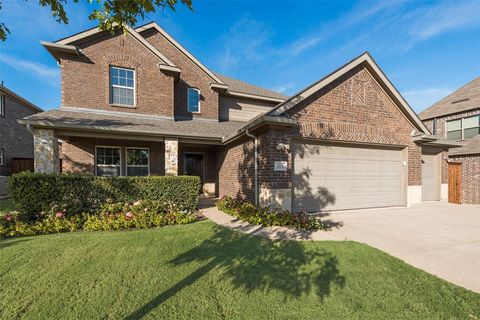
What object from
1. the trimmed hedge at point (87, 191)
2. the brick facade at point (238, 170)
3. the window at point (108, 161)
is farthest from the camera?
the window at point (108, 161)

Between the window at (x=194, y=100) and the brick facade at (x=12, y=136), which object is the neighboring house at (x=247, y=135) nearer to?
the window at (x=194, y=100)

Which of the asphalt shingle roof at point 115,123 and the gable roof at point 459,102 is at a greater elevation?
the gable roof at point 459,102

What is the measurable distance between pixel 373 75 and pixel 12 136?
26.1 m

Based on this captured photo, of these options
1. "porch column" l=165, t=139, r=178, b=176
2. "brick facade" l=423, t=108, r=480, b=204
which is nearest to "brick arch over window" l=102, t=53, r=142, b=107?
"porch column" l=165, t=139, r=178, b=176

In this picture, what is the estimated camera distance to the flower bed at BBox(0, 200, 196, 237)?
576 cm

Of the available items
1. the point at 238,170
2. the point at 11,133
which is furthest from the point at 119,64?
the point at 11,133

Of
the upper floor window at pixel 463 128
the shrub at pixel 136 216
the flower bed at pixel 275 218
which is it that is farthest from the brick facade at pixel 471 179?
the shrub at pixel 136 216

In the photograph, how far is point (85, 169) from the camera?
10242mm

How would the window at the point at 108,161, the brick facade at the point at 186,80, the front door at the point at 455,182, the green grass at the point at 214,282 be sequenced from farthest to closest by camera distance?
the brick facade at the point at 186,80 → the front door at the point at 455,182 → the window at the point at 108,161 → the green grass at the point at 214,282

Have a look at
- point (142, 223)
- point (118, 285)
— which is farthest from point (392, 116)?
point (118, 285)

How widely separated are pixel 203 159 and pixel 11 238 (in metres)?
8.32

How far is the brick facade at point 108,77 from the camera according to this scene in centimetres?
1021

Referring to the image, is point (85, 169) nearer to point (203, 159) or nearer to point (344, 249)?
point (203, 159)

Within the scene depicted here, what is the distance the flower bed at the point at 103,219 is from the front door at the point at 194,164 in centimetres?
535
